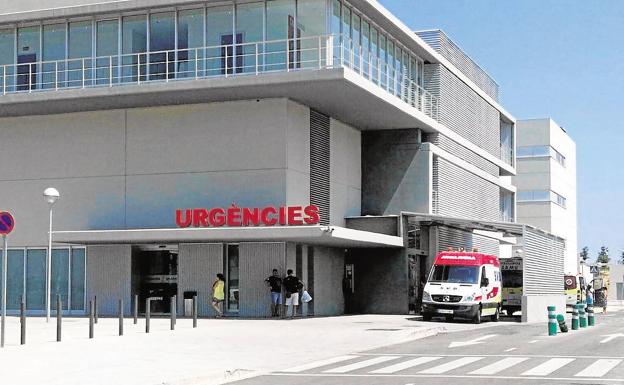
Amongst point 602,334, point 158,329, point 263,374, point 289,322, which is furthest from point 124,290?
point 263,374

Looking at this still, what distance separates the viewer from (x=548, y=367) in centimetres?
1784

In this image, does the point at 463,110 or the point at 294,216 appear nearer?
the point at 294,216

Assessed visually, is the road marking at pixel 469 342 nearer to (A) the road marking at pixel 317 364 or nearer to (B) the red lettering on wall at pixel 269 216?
(A) the road marking at pixel 317 364

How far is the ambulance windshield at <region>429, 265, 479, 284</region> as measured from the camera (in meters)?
35.2

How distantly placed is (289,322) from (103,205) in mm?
10654

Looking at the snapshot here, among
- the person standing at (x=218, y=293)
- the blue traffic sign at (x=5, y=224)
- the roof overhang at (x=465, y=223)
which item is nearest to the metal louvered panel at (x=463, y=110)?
the roof overhang at (x=465, y=223)

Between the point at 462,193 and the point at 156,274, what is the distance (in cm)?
1923

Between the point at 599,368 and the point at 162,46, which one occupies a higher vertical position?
the point at 162,46

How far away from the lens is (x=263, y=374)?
1742cm

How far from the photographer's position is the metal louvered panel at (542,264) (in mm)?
39459

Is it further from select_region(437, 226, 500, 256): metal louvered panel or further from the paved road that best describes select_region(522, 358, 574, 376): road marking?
select_region(437, 226, 500, 256): metal louvered panel

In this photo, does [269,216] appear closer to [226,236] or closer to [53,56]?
[226,236]

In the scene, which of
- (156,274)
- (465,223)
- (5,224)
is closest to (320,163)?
(156,274)

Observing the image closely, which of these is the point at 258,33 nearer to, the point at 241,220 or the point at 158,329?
the point at 241,220
